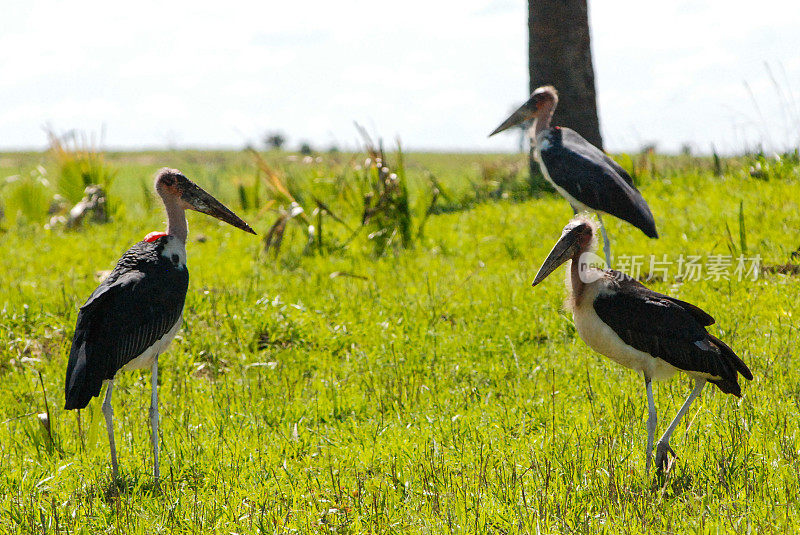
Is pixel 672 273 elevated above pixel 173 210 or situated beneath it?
situated beneath

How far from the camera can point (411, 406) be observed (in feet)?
16.9

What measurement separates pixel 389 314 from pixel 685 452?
10.4 feet

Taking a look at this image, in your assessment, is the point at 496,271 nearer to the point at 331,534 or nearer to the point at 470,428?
the point at 470,428

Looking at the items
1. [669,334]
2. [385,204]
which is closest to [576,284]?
[669,334]

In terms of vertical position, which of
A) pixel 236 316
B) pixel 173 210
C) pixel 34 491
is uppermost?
pixel 173 210

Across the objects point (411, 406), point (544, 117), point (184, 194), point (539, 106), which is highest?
point (539, 106)

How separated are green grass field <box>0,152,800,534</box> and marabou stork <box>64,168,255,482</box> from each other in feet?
1.69

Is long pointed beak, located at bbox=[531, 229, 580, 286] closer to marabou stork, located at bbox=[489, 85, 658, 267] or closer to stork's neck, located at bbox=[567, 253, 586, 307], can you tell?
stork's neck, located at bbox=[567, 253, 586, 307]

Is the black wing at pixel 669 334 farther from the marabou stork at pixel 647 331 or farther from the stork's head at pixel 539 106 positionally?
the stork's head at pixel 539 106

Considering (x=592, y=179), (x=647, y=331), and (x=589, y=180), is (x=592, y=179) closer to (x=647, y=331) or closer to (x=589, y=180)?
(x=589, y=180)

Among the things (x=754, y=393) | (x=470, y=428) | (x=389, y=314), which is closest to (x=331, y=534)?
(x=470, y=428)

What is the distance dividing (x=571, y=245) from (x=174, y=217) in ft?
7.97

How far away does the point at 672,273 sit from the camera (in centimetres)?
734

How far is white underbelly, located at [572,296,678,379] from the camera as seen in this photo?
4.05 meters
